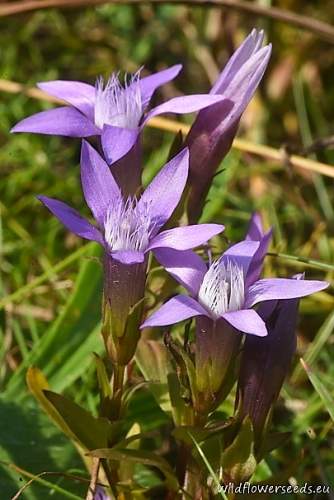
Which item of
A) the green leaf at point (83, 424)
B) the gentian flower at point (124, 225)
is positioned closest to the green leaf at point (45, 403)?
the green leaf at point (83, 424)

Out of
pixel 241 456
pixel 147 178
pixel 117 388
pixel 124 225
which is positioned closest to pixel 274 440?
pixel 241 456

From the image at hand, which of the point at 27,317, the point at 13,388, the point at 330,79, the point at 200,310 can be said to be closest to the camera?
the point at 200,310

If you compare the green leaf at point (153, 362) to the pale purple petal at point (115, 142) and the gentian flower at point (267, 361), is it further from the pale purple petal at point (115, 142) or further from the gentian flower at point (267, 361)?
the pale purple petal at point (115, 142)

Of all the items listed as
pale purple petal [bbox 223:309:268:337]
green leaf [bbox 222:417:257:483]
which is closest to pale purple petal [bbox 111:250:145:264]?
pale purple petal [bbox 223:309:268:337]

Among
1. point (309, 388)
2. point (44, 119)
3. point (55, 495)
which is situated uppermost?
point (44, 119)

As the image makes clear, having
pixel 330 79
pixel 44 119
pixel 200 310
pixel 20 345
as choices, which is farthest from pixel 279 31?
pixel 200 310

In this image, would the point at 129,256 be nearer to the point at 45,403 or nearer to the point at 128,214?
the point at 128,214

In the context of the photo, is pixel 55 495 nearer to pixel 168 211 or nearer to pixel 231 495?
pixel 231 495
